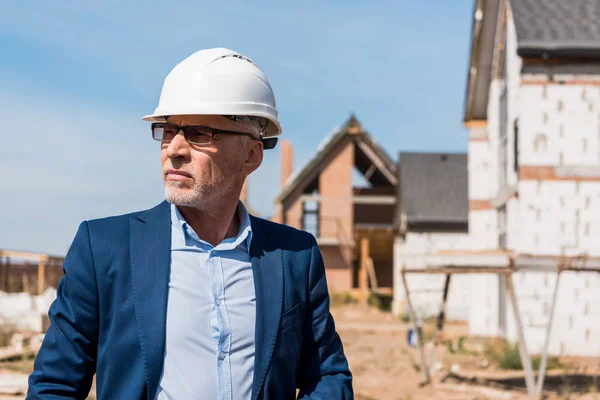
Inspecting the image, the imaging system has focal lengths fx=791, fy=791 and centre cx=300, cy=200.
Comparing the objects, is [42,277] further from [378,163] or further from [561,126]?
[561,126]

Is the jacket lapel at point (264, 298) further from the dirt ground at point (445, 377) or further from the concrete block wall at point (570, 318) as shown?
the concrete block wall at point (570, 318)

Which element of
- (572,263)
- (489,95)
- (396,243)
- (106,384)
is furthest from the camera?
(396,243)

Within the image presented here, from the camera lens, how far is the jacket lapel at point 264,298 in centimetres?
235

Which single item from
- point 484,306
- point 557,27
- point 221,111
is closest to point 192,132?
point 221,111

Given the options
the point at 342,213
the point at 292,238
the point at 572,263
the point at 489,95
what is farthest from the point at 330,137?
the point at 292,238

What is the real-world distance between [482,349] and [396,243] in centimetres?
1214

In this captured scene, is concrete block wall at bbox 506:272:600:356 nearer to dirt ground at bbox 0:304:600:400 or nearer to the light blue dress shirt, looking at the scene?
dirt ground at bbox 0:304:600:400

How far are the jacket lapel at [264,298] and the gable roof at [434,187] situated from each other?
2363 centimetres

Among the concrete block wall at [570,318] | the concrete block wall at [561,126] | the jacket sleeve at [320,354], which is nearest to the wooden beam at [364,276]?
the concrete block wall at [570,318]

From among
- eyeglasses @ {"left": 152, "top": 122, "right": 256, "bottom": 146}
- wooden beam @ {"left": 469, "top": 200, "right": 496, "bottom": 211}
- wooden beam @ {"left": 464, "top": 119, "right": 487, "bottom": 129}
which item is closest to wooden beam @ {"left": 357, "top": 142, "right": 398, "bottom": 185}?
wooden beam @ {"left": 464, "top": 119, "right": 487, "bottom": 129}

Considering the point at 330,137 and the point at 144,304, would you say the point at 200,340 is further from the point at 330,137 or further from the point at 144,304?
the point at 330,137

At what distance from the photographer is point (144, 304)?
2.29 metres

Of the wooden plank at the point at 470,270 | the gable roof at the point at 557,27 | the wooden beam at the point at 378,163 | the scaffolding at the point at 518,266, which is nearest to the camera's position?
the scaffolding at the point at 518,266

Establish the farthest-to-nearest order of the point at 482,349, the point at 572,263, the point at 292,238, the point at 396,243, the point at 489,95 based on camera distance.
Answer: the point at 396,243 < the point at 489,95 < the point at 482,349 < the point at 572,263 < the point at 292,238
